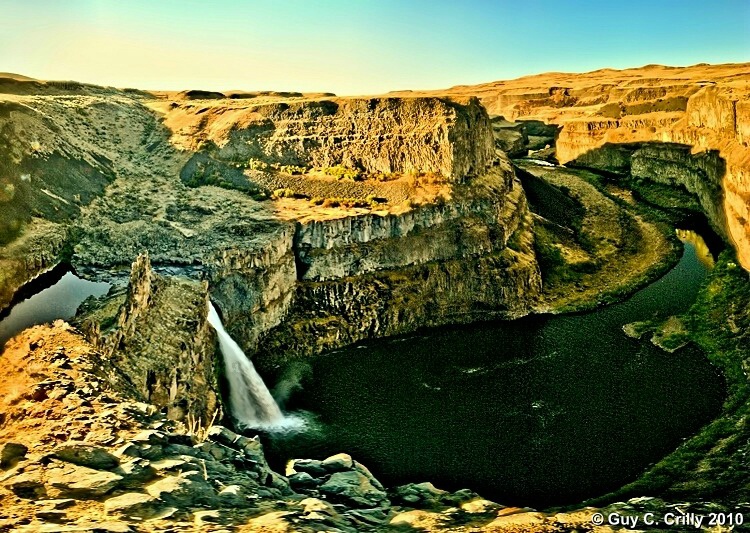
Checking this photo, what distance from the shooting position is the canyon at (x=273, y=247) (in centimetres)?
2330

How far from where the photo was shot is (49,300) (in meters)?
35.2

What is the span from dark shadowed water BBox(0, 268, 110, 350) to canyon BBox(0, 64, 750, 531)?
1.04 metres

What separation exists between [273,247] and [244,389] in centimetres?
1256

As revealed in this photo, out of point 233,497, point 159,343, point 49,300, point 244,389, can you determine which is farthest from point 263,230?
point 233,497

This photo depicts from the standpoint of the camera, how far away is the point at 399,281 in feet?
185

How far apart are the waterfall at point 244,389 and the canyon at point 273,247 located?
193 centimetres

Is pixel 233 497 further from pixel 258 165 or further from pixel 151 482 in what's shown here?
pixel 258 165

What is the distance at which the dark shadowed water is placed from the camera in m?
31.2

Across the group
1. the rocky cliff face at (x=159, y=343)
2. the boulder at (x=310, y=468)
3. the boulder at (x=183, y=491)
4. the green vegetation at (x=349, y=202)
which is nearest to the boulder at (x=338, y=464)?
the boulder at (x=310, y=468)

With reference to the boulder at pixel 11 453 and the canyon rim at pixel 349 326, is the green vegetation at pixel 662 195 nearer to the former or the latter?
the canyon rim at pixel 349 326

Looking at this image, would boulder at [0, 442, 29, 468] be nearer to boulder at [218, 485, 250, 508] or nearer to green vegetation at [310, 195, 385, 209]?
boulder at [218, 485, 250, 508]

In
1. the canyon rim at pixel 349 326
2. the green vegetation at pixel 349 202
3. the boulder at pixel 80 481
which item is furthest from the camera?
the green vegetation at pixel 349 202

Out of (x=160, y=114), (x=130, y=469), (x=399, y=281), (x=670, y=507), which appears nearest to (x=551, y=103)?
(x=160, y=114)

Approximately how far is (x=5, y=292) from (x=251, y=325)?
17089 millimetres
